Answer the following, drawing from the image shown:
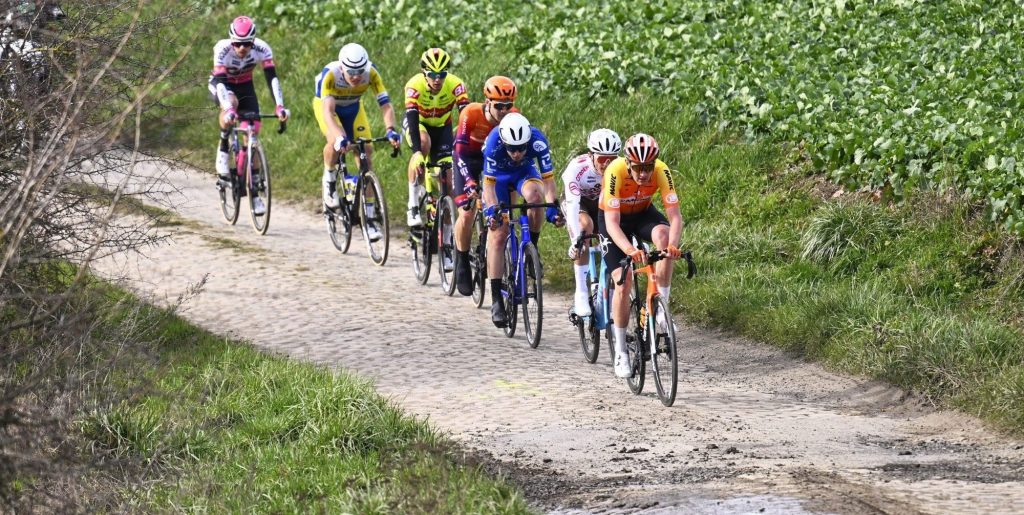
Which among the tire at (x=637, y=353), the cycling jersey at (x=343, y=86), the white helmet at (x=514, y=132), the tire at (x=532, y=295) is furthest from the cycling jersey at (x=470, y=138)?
the tire at (x=637, y=353)

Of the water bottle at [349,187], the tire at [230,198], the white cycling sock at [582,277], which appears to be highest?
the water bottle at [349,187]

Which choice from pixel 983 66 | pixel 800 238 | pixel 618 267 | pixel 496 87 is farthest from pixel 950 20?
pixel 618 267

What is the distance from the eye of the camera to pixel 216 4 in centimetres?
2322

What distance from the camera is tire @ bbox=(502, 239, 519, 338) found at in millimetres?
11297

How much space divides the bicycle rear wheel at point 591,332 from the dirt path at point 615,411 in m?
0.10

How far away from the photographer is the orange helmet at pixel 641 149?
9344 millimetres

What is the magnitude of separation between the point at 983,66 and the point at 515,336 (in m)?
6.00

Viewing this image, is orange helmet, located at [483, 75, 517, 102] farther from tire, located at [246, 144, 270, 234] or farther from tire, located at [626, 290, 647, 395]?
tire, located at [246, 144, 270, 234]

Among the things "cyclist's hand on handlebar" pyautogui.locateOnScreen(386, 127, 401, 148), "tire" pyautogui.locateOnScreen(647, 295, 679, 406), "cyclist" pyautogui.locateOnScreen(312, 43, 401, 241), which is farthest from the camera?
"cyclist" pyautogui.locateOnScreen(312, 43, 401, 241)

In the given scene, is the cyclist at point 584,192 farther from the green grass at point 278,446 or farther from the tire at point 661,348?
the green grass at point 278,446

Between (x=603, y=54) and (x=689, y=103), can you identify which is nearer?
(x=689, y=103)

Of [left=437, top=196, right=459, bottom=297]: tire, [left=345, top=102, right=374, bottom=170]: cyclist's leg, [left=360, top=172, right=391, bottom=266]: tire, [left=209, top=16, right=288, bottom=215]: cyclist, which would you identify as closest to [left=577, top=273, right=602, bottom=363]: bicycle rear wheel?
[left=437, top=196, right=459, bottom=297]: tire

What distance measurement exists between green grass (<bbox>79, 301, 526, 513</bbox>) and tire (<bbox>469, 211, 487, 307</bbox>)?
245 cm

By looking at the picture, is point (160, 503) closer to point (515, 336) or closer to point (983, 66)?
point (515, 336)
